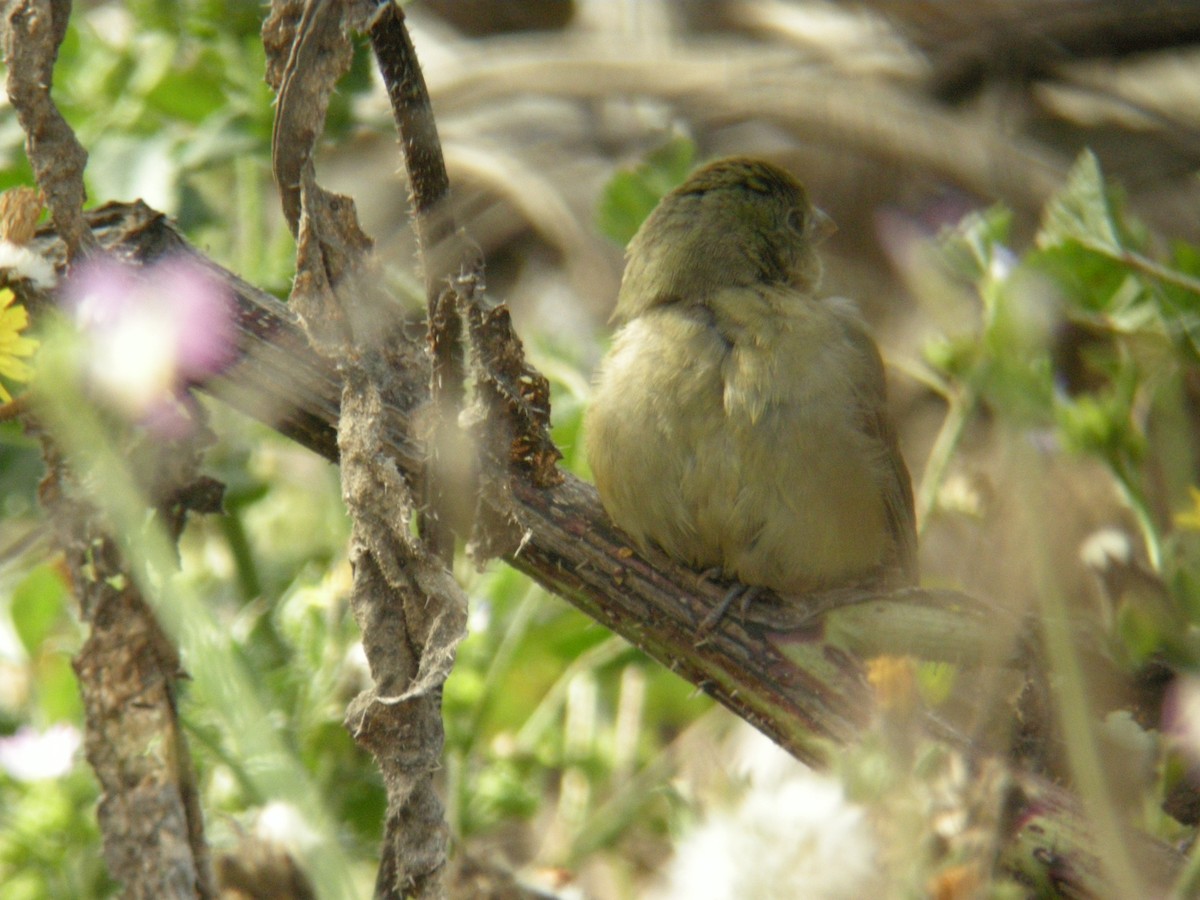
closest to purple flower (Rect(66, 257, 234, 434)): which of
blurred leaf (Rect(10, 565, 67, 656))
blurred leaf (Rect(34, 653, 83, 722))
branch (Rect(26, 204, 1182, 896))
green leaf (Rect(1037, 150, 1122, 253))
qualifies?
branch (Rect(26, 204, 1182, 896))

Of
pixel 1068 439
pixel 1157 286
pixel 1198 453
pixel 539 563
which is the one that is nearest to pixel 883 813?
pixel 539 563

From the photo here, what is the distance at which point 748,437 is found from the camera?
251 cm

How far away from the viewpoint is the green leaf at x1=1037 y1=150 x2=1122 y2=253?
2592mm

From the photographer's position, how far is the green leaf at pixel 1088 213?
8.50ft

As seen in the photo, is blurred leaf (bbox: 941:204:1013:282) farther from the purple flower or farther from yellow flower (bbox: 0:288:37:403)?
yellow flower (bbox: 0:288:37:403)

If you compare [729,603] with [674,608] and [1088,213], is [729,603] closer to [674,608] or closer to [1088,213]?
[674,608]

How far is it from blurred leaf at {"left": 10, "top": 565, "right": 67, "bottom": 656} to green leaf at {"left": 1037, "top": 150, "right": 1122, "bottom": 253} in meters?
2.05

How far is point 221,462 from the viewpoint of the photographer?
301 centimetres

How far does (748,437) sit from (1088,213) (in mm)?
794

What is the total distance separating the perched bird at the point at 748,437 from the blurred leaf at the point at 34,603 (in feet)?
3.49

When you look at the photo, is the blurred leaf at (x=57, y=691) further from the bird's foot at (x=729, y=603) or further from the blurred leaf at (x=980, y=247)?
the blurred leaf at (x=980, y=247)

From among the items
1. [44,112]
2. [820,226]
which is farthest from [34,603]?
[820,226]

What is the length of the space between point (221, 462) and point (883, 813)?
6.93 ft

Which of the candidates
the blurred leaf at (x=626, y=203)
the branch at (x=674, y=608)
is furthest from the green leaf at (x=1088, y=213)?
the blurred leaf at (x=626, y=203)
